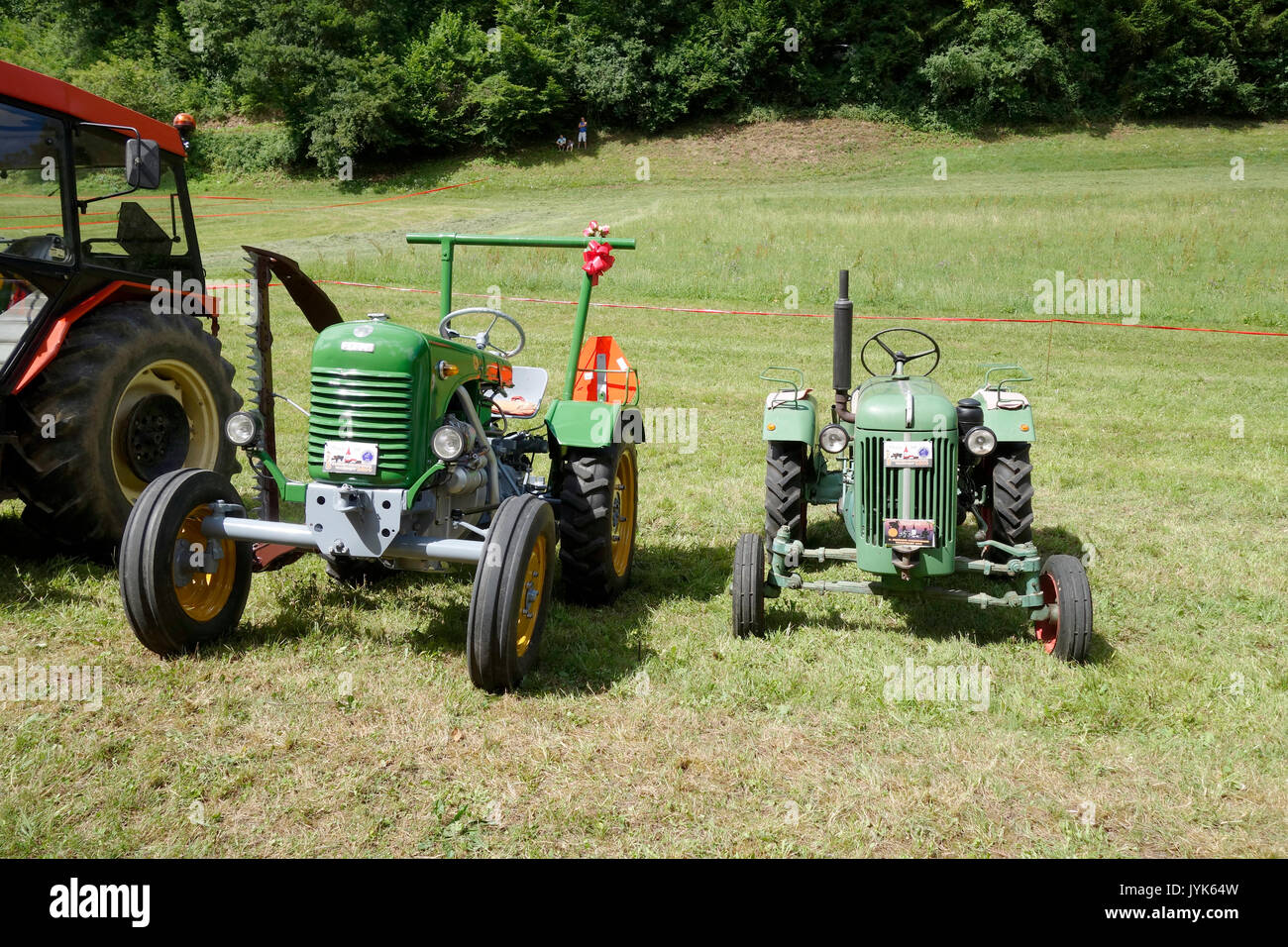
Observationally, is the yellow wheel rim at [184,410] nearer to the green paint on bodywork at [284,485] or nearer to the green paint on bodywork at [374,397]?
the green paint on bodywork at [284,485]

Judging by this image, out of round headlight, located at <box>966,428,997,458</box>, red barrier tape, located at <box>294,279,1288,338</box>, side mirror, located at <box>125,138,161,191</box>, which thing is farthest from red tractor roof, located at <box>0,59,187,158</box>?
red barrier tape, located at <box>294,279,1288,338</box>

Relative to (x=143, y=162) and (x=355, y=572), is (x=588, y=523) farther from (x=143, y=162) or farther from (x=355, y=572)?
(x=143, y=162)

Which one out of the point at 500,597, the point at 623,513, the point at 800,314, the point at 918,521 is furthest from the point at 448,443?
the point at 800,314

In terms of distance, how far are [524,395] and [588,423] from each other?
0.68m

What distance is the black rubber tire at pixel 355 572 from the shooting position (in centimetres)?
502

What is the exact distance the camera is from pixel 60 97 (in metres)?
5.00

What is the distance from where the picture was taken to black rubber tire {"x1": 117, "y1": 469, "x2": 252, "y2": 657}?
146 inches

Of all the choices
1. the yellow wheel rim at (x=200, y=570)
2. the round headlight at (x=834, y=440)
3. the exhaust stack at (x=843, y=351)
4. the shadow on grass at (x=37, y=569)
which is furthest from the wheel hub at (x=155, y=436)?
the exhaust stack at (x=843, y=351)

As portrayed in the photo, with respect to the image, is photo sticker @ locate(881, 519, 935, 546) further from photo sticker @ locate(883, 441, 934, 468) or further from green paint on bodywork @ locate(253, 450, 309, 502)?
green paint on bodywork @ locate(253, 450, 309, 502)

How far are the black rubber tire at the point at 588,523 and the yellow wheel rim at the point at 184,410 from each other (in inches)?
Result: 79.1

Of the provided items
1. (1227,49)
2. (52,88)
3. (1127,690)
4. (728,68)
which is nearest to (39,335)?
(52,88)

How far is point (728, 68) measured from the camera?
43344 mm

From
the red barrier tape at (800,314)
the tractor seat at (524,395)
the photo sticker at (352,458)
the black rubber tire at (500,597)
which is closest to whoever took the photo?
the black rubber tire at (500,597)

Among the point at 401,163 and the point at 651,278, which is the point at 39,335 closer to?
the point at 651,278
